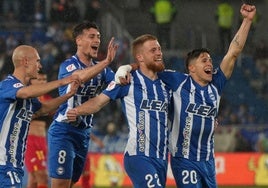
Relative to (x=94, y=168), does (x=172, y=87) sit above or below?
above

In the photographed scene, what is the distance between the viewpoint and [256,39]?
18.0m

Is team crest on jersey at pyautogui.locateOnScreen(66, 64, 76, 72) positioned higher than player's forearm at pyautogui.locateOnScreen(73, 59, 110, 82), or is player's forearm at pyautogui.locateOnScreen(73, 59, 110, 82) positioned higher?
team crest on jersey at pyautogui.locateOnScreen(66, 64, 76, 72)

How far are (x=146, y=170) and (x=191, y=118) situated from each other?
77cm

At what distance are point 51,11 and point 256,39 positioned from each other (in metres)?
4.16

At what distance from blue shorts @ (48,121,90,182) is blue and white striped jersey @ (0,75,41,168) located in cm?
146

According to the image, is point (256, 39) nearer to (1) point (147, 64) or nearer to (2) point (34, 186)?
(2) point (34, 186)

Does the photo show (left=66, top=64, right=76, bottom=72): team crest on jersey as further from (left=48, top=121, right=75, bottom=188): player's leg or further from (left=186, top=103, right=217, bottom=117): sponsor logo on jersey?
(left=186, top=103, right=217, bottom=117): sponsor logo on jersey

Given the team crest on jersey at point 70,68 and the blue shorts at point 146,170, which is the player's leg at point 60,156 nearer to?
the team crest on jersey at point 70,68

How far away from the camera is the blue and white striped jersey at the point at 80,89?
952 centimetres

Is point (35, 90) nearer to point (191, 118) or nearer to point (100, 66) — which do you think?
point (100, 66)

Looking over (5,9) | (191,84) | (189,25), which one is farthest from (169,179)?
(191,84)

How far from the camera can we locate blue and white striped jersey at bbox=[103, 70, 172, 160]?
846cm

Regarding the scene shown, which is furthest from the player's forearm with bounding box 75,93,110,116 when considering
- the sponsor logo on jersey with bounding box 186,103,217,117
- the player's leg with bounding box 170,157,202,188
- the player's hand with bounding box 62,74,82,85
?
the player's leg with bounding box 170,157,202,188

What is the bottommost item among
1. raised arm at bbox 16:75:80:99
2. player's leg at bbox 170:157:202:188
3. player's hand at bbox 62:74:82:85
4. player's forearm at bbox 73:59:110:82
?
player's leg at bbox 170:157:202:188
